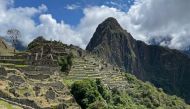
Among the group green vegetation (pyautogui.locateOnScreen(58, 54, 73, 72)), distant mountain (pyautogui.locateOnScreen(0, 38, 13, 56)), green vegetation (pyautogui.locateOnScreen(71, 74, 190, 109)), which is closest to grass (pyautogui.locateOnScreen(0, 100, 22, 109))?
green vegetation (pyautogui.locateOnScreen(71, 74, 190, 109))

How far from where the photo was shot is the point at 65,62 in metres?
110

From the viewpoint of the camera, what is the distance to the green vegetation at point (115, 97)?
290 feet

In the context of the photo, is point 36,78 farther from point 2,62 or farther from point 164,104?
point 164,104

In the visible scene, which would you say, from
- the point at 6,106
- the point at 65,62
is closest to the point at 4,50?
the point at 65,62

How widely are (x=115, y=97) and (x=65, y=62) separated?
14.5 metres

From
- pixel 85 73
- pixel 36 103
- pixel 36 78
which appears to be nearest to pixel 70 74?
pixel 85 73

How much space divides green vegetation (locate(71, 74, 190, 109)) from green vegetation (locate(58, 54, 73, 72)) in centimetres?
1004

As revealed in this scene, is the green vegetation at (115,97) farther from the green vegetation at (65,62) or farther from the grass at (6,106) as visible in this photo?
the grass at (6,106)

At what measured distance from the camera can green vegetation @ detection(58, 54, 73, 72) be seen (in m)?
108

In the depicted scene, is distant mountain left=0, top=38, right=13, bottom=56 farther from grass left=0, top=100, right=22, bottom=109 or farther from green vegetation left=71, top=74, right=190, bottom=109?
grass left=0, top=100, right=22, bottom=109

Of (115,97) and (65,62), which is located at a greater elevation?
(65,62)

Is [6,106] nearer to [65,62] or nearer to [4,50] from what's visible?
[65,62]

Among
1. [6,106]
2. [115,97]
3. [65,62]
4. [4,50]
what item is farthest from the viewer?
[4,50]

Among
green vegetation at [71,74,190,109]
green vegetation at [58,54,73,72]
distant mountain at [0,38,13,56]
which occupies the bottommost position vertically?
green vegetation at [71,74,190,109]
